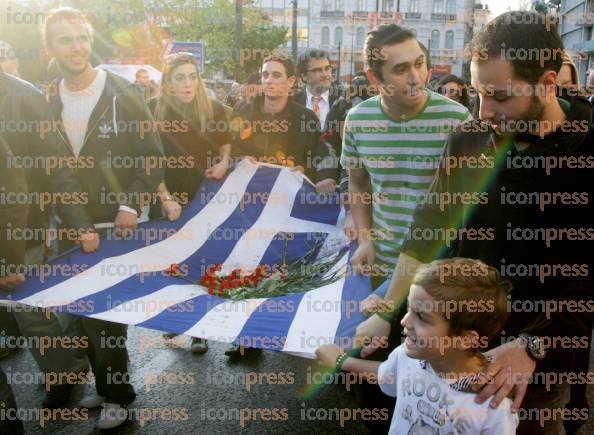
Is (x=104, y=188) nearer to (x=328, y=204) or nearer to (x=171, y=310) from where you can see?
(x=171, y=310)

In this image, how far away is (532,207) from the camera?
1818 millimetres

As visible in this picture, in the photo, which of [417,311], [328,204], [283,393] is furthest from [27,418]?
[417,311]

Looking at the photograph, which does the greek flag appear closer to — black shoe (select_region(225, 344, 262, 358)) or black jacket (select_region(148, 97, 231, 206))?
black jacket (select_region(148, 97, 231, 206))

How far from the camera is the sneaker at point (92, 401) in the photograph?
3.54 metres

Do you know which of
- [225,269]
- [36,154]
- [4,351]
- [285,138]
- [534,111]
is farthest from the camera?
[285,138]

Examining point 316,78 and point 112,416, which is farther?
point 316,78

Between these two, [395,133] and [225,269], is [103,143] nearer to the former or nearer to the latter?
[225,269]

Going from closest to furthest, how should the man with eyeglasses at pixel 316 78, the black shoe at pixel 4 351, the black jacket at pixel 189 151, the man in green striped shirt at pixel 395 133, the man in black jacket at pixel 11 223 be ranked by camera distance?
the man in green striped shirt at pixel 395 133 < the man in black jacket at pixel 11 223 < the black shoe at pixel 4 351 < the black jacket at pixel 189 151 < the man with eyeglasses at pixel 316 78

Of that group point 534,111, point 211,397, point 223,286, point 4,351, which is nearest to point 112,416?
point 211,397

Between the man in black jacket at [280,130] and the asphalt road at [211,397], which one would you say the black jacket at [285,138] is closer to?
the man in black jacket at [280,130]

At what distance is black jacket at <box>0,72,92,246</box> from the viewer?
3322mm

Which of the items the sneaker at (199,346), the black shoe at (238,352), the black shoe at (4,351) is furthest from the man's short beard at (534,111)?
the black shoe at (4,351)

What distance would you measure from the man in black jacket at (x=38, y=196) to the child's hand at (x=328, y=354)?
1.80 m

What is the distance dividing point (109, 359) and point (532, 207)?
2.56m
